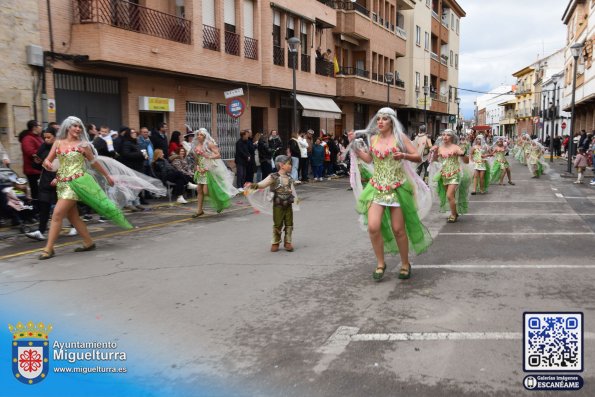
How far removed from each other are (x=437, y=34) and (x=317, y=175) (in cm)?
3582

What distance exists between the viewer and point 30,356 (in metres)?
3.97

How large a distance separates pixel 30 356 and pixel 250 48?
20.1 meters

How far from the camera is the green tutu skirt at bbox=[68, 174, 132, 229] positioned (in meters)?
7.95

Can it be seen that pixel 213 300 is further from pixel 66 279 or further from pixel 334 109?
pixel 334 109

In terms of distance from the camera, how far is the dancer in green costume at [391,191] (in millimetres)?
6309

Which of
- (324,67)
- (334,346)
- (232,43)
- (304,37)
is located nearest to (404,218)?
(334,346)

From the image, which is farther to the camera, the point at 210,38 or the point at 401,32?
the point at 401,32

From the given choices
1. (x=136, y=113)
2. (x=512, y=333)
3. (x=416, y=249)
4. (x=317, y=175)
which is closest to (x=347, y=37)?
(x=317, y=175)

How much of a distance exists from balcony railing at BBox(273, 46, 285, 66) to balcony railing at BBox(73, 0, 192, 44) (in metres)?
6.25

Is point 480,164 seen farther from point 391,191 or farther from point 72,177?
point 72,177

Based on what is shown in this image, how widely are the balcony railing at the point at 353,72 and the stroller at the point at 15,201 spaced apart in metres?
A: 24.4

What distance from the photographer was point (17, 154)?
45.7 feet

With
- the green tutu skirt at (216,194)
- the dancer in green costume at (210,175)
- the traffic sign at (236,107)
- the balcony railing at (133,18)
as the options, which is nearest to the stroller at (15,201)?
the dancer in green costume at (210,175)

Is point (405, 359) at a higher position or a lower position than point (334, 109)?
lower
